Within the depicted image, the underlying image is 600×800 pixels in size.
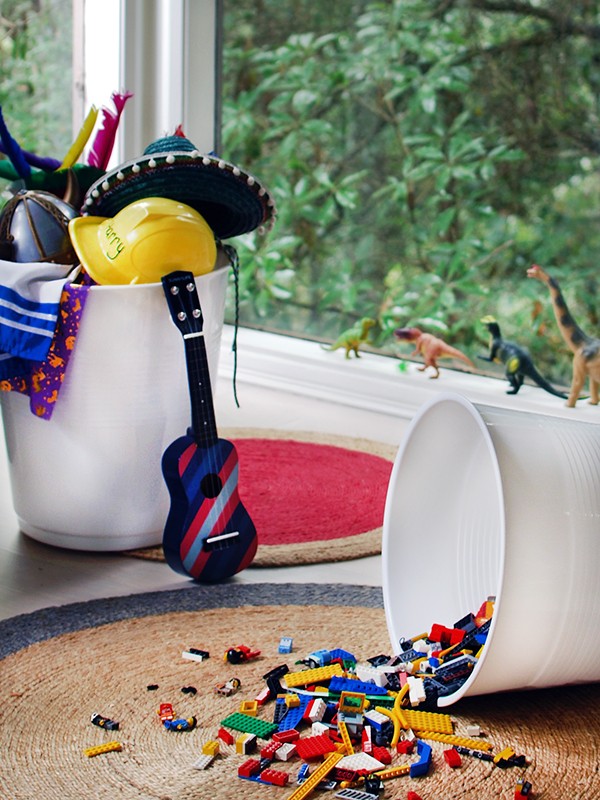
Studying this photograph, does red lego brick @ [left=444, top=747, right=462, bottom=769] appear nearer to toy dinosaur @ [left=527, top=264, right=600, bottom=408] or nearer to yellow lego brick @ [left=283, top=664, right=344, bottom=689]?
yellow lego brick @ [left=283, top=664, right=344, bottom=689]

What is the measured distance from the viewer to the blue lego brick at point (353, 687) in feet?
4.05

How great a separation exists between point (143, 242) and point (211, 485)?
0.35 m

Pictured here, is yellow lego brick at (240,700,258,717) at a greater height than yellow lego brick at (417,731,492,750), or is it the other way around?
yellow lego brick at (240,700,258,717)

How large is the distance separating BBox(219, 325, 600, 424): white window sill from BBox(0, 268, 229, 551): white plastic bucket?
0.91 metres

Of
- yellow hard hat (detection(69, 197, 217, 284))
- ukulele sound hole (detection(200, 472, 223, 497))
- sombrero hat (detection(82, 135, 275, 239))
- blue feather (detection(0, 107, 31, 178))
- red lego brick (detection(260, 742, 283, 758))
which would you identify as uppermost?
blue feather (detection(0, 107, 31, 178))

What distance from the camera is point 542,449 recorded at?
4.03 ft

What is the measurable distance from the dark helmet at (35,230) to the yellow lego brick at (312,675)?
0.72 meters

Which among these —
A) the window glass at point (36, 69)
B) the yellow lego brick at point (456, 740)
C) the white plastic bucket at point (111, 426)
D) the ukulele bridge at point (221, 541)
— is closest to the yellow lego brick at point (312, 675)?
the yellow lego brick at point (456, 740)

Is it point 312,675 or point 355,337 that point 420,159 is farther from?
point 312,675

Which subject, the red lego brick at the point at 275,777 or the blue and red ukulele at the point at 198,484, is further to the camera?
the blue and red ukulele at the point at 198,484

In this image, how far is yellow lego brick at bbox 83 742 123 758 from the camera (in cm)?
115

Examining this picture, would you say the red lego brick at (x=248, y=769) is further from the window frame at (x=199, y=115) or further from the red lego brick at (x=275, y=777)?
the window frame at (x=199, y=115)

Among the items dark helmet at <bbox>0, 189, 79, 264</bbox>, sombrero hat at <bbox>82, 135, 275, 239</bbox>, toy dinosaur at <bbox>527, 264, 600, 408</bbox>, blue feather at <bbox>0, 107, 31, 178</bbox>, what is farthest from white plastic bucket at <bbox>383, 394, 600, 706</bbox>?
toy dinosaur at <bbox>527, 264, 600, 408</bbox>

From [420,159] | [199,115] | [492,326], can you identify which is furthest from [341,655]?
[199,115]
